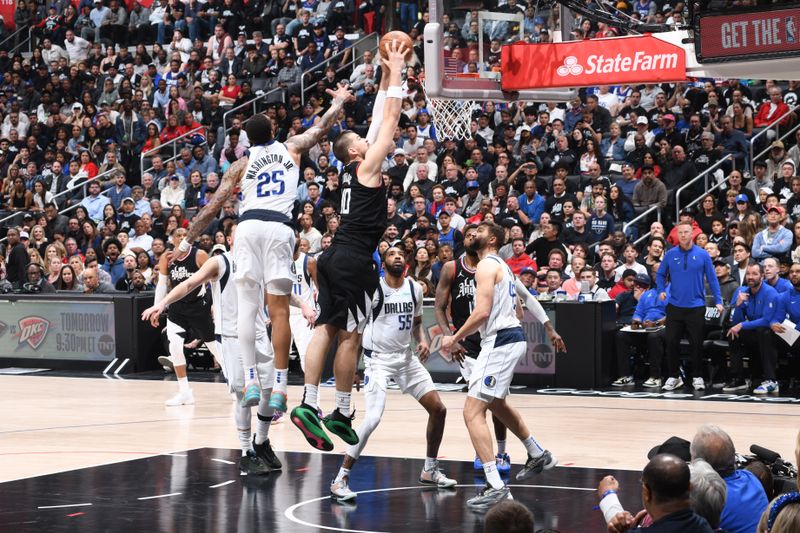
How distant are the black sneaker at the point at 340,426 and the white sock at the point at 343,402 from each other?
7cm

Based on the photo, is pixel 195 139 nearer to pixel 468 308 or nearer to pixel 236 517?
pixel 468 308

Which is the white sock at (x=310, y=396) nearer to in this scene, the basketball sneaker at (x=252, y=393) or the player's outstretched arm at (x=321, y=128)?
the basketball sneaker at (x=252, y=393)

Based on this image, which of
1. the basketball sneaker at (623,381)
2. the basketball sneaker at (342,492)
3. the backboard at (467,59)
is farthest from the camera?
the basketball sneaker at (623,381)

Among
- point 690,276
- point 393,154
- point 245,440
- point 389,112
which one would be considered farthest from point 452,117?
point 389,112

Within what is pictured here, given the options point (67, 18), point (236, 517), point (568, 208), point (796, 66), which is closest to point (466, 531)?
point (236, 517)

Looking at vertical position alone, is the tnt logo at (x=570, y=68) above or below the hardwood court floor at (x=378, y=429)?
above

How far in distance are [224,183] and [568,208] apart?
384 inches

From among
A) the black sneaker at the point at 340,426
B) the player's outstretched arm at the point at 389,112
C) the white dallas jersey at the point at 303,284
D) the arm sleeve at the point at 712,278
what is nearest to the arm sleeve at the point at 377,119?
the player's outstretched arm at the point at 389,112

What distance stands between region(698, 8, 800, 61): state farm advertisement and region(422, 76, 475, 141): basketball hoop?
9797 mm

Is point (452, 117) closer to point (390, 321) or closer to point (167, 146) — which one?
point (167, 146)

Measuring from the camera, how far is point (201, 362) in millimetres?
19594

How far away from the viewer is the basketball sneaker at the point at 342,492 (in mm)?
9250

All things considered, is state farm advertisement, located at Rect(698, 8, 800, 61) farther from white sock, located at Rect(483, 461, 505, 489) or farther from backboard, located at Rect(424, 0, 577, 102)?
white sock, located at Rect(483, 461, 505, 489)

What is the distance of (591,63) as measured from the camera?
13164 millimetres
